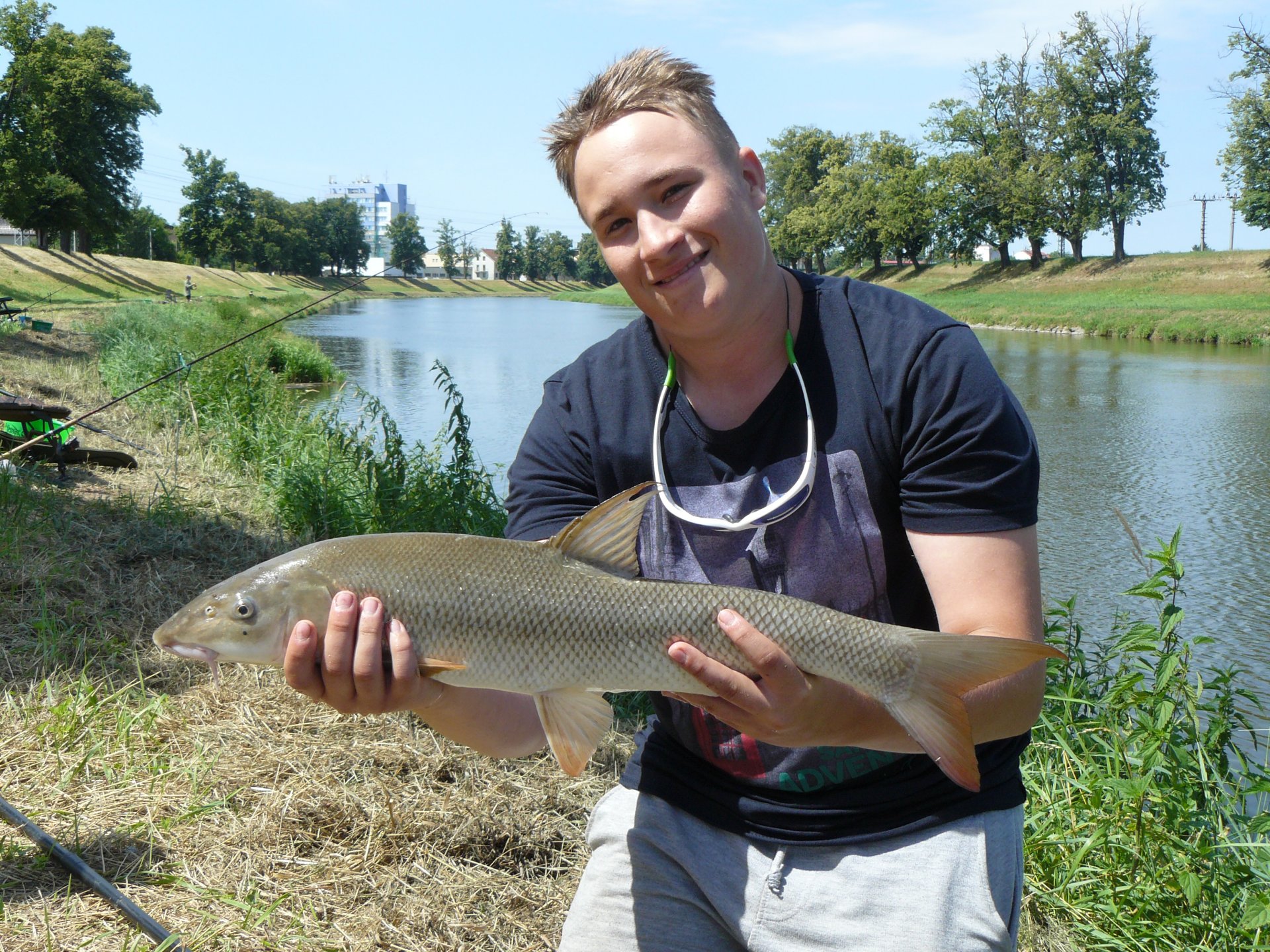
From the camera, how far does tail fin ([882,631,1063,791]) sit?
1.73 meters

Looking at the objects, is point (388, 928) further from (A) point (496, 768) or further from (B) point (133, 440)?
(B) point (133, 440)

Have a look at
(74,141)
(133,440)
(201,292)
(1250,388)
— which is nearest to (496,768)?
(133,440)

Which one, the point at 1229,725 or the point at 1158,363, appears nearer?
the point at 1229,725

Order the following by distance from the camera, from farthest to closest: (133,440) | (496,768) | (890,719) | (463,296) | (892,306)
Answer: (463,296) → (133,440) → (496,768) → (892,306) → (890,719)

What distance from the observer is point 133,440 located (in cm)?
976

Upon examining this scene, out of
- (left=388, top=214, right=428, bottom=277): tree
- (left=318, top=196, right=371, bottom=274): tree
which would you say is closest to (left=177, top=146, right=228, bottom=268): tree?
(left=318, top=196, right=371, bottom=274): tree

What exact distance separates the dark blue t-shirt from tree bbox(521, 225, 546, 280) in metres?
144

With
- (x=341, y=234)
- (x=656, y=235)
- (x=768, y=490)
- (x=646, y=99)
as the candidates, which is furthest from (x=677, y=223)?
(x=341, y=234)

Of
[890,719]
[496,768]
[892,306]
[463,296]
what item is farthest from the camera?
[463,296]

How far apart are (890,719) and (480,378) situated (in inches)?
709

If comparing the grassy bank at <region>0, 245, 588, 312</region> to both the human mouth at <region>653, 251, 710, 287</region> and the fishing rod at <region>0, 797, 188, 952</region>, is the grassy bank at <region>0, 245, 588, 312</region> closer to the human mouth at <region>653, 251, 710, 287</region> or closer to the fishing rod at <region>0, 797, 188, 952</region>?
the fishing rod at <region>0, 797, 188, 952</region>

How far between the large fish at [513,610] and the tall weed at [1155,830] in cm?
180

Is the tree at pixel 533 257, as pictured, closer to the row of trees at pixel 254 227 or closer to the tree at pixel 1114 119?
the row of trees at pixel 254 227

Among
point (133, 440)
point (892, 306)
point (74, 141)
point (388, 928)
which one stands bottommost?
point (388, 928)
